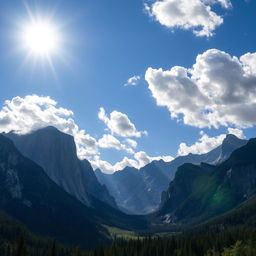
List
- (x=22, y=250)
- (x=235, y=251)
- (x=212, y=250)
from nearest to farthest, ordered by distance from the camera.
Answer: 1. (x=22, y=250)
2. (x=235, y=251)
3. (x=212, y=250)

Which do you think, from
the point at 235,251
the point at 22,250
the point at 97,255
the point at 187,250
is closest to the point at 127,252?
the point at 97,255

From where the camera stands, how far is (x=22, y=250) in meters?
89.4

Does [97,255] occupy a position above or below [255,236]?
below

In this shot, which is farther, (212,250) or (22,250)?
(212,250)

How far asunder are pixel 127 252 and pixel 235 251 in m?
57.1

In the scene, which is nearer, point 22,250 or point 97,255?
point 22,250

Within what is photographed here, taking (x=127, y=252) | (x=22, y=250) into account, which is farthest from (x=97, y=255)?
(x=22, y=250)

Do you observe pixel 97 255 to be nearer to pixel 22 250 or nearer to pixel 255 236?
pixel 255 236

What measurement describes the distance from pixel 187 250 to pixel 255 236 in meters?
34.0

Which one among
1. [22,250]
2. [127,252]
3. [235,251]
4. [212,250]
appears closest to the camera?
[22,250]

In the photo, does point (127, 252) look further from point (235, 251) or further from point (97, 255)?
point (235, 251)

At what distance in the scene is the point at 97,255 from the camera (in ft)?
593

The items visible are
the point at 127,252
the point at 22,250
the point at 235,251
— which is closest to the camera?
the point at 22,250

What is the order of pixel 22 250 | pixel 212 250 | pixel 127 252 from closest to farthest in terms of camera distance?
pixel 22 250, pixel 212 250, pixel 127 252
